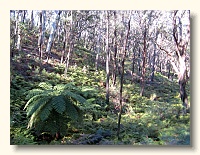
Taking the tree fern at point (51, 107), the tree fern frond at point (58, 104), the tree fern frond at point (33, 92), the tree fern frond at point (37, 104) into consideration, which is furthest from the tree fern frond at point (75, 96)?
the tree fern frond at point (33, 92)

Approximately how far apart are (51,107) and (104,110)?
0.84 meters

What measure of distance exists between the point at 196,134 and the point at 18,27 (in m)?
3.13

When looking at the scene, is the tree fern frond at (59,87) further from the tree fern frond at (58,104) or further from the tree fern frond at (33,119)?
the tree fern frond at (33,119)

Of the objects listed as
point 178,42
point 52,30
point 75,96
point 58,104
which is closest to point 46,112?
point 58,104

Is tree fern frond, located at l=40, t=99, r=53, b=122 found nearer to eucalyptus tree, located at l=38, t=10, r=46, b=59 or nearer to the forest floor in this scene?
the forest floor

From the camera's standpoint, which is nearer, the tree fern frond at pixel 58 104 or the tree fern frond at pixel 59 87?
the tree fern frond at pixel 58 104

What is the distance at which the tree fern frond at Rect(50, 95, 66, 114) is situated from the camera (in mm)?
3609

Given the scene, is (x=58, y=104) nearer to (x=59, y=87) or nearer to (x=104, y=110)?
(x=59, y=87)

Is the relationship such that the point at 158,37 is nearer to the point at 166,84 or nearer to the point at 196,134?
the point at 166,84

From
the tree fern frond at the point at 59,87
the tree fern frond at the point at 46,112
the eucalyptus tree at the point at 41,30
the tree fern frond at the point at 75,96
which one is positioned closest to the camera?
the tree fern frond at the point at 46,112

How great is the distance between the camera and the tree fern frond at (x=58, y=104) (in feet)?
11.8

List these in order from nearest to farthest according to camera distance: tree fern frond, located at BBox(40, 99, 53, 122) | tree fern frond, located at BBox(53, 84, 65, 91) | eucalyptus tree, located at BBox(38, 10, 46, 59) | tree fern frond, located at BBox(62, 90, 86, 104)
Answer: tree fern frond, located at BBox(40, 99, 53, 122)
tree fern frond, located at BBox(62, 90, 86, 104)
tree fern frond, located at BBox(53, 84, 65, 91)
eucalyptus tree, located at BBox(38, 10, 46, 59)

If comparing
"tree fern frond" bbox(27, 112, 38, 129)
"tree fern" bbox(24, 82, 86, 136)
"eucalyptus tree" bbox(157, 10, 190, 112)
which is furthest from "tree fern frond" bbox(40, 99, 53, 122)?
"eucalyptus tree" bbox(157, 10, 190, 112)

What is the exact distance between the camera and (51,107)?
365 centimetres
